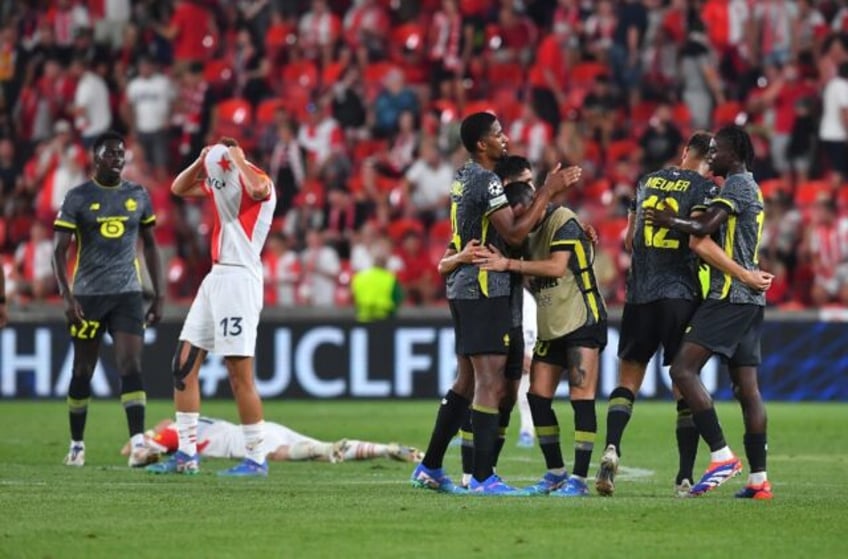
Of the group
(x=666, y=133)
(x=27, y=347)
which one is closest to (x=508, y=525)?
(x=27, y=347)

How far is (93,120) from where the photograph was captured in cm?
2770

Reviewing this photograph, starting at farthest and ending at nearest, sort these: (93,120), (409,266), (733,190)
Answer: (93,120), (409,266), (733,190)

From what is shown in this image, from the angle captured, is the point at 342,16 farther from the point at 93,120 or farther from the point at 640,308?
the point at 640,308

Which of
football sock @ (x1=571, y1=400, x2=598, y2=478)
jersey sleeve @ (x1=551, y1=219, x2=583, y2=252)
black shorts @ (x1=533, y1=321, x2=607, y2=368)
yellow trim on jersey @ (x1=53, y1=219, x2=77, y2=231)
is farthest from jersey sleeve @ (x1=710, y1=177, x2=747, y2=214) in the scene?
yellow trim on jersey @ (x1=53, y1=219, x2=77, y2=231)

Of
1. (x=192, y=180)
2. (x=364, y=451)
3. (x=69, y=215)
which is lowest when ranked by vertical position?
(x=364, y=451)

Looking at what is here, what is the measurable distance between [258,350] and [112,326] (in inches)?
331

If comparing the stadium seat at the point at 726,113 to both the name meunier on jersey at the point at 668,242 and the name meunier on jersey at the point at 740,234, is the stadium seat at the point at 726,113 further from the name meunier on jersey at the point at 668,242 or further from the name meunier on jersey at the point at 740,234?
the name meunier on jersey at the point at 740,234

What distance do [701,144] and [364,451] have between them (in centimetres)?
444

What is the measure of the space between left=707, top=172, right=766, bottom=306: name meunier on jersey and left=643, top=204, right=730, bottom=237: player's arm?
0.33 feet

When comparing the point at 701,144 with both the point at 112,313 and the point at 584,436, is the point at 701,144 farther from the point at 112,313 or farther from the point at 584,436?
the point at 112,313

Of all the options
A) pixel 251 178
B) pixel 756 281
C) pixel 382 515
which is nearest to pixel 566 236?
pixel 756 281

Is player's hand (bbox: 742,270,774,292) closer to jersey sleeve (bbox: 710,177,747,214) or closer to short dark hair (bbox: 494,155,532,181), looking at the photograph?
jersey sleeve (bbox: 710,177,747,214)

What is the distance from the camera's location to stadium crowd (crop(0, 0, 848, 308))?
2472 cm

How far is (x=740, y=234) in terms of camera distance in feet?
38.2
